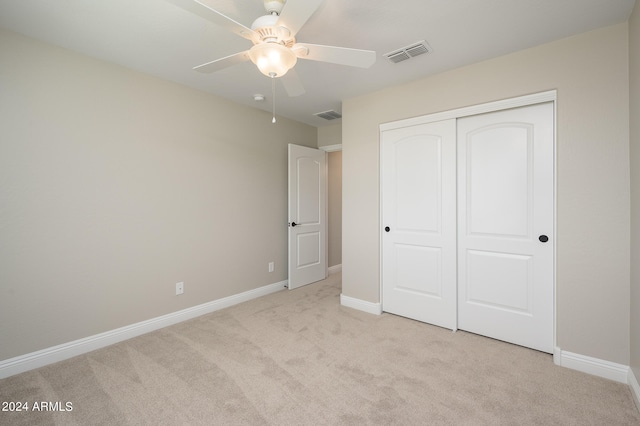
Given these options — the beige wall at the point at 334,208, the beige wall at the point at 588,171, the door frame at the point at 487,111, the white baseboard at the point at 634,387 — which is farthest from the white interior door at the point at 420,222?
the beige wall at the point at 334,208

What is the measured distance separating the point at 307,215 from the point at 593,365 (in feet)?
10.9

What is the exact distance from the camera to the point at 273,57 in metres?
1.61

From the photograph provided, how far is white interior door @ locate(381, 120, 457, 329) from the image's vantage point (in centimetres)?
286

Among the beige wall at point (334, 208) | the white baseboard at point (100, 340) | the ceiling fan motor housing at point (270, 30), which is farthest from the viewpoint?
the beige wall at point (334, 208)

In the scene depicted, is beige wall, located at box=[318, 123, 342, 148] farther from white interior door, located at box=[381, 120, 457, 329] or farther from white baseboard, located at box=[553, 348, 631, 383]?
white baseboard, located at box=[553, 348, 631, 383]

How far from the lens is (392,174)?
320 cm

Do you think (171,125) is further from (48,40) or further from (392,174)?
(392,174)

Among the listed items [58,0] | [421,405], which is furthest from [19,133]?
[421,405]

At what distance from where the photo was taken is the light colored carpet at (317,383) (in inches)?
67.2

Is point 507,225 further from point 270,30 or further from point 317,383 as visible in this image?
point 270,30

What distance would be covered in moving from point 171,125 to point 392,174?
2.36m

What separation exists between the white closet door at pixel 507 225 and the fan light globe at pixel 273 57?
74.3 inches

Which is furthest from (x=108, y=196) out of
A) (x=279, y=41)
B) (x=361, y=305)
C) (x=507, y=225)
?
(x=507, y=225)

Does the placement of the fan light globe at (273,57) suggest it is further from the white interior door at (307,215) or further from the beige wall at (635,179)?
the white interior door at (307,215)
